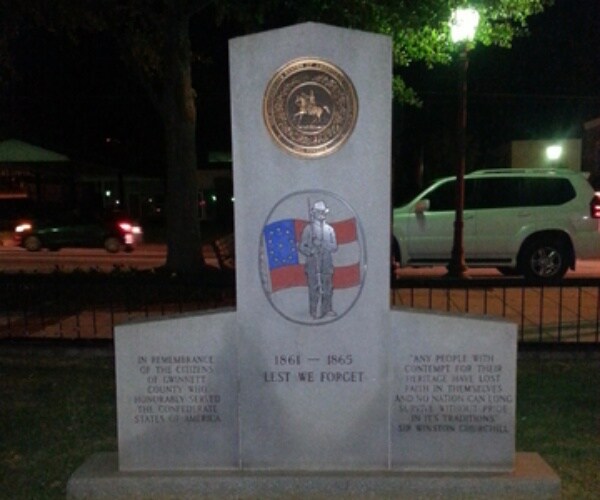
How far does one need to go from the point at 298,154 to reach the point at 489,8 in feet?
31.7

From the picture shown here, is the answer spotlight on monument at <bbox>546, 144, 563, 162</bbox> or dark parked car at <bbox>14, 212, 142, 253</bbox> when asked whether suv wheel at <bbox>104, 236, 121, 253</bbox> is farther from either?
spotlight on monument at <bbox>546, 144, 563, 162</bbox>

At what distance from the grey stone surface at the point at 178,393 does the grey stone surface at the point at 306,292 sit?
4.9 inches

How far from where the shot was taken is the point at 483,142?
159 feet

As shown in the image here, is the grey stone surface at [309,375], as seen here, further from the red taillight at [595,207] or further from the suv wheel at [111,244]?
the suv wheel at [111,244]

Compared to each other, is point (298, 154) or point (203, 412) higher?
point (298, 154)

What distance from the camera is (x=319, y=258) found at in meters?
5.00

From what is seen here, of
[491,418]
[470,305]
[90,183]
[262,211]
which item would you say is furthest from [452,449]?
[90,183]

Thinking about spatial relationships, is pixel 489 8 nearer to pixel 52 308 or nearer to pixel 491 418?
pixel 52 308

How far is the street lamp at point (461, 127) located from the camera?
1317cm

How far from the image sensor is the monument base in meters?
4.96

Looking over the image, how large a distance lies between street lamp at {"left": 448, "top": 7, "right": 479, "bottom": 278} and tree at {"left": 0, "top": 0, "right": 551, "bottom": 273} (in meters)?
0.24

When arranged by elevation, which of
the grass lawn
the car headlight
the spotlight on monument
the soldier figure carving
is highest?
the spotlight on monument

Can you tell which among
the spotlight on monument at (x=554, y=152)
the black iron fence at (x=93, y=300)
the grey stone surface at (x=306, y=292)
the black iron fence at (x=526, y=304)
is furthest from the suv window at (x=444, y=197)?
the spotlight on monument at (x=554, y=152)

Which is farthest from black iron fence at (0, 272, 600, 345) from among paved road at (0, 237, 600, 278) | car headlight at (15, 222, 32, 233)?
car headlight at (15, 222, 32, 233)
